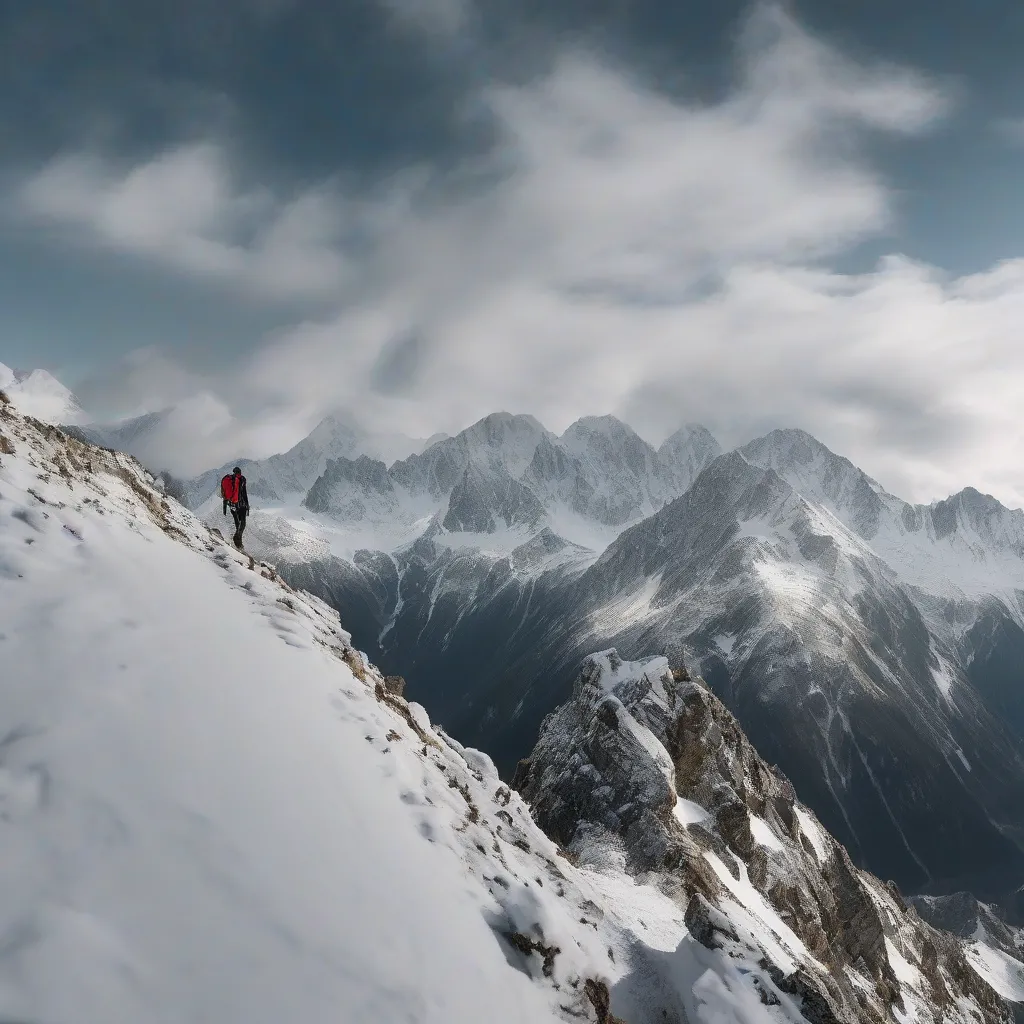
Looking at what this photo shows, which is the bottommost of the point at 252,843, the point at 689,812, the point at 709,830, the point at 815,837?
the point at 252,843

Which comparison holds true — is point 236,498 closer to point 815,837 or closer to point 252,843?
point 252,843

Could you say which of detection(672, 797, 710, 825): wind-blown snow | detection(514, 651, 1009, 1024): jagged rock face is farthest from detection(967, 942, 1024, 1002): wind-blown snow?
detection(672, 797, 710, 825): wind-blown snow

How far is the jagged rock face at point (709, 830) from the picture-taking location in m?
29.8

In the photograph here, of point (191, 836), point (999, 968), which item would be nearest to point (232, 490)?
point (191, 836)

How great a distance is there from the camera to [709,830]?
37.1 meters

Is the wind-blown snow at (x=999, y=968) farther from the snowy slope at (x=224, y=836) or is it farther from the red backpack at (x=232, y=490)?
the red backpack at (x=232, y=490)

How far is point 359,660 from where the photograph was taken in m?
25.8

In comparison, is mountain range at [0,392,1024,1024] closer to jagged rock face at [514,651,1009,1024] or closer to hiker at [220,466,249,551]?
jagged rock face at [514,651,1009,1024]

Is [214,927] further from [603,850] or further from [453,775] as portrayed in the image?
[603,850]

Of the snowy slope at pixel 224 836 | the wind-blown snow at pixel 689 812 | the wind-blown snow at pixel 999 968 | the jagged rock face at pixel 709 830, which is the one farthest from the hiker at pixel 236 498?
the wind-blown snow at pixel 999 968

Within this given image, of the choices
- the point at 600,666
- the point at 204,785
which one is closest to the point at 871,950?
the point at 600,666

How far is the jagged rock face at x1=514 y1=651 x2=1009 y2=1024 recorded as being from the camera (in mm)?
29812

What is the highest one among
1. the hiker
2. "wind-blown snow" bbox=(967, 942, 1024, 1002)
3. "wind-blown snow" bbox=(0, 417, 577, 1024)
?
the hiker

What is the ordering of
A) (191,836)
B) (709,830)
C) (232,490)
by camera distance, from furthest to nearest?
(709,830) → (232,490) → (191,836)
